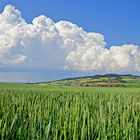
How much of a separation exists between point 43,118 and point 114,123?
0.98 meters

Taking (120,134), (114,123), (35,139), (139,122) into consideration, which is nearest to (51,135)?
(35,139)

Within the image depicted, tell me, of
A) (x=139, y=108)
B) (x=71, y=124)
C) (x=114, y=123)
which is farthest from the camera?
(x=139, y=108)

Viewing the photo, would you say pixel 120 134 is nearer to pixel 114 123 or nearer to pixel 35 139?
pixel 114 123

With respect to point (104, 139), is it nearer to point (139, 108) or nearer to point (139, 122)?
point (139, 122)

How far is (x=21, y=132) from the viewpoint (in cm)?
421

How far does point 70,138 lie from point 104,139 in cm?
37

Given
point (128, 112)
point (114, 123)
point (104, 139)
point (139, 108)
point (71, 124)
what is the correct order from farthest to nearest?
point (139, 108) < point (128, 112) < point (114, 123) < point (71, 124) < point (104, 139)

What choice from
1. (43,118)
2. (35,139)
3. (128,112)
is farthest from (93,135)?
(128,112)

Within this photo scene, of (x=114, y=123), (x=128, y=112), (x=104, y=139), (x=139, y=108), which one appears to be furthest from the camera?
(x=139, y=108)

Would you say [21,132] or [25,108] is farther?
[25,108]

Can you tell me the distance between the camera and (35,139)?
397 cm

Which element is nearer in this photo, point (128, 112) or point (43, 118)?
point (43, 118)

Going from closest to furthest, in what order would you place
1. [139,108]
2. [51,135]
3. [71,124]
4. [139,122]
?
[51,135] < [71,124] < [139,122] < [139,108]

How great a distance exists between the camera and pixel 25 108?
666cm
